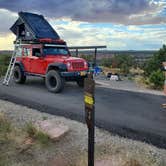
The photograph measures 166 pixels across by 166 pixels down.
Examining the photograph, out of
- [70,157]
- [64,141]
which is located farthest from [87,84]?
[64,141]

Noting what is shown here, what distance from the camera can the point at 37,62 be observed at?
469 inches

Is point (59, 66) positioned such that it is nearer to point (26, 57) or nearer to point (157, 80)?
point (26, 57)

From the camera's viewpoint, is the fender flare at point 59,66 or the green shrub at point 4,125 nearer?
the green shrub at point 4,125

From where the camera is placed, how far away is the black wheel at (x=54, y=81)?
10.9m

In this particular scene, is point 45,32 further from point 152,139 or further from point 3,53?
point 3,53

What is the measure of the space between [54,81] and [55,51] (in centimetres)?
153

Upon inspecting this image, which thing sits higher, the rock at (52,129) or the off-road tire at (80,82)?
the off-road tire at (80,82)

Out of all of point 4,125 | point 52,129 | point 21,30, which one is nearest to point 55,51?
point 21,30

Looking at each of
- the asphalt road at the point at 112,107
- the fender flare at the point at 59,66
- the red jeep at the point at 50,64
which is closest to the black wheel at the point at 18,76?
the red jeep at the point at 50,64

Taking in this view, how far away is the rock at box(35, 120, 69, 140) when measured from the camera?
6.05 metres

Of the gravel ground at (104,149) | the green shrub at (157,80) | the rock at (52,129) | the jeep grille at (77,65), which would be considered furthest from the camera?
the green shrub at (157,80)

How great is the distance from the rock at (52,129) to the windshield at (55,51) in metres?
5.35

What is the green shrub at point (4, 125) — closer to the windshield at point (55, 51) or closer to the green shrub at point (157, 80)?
the windshield at point (55, 51)

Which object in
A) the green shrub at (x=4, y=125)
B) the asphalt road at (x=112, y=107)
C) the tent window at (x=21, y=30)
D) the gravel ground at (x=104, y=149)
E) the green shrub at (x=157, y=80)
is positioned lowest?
the gravel ground at (x=104, y=149)
